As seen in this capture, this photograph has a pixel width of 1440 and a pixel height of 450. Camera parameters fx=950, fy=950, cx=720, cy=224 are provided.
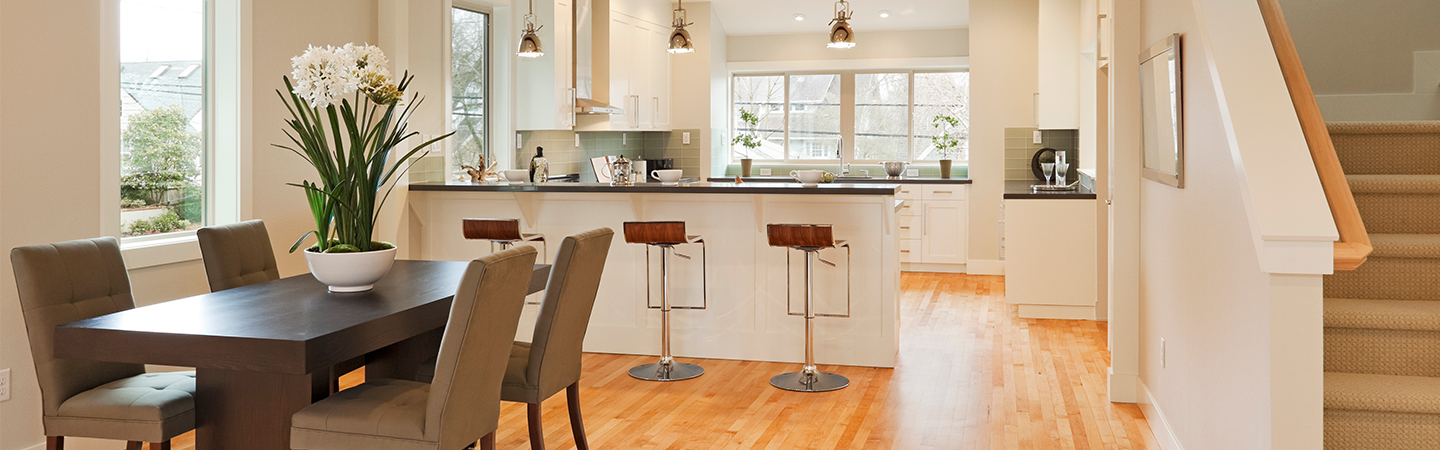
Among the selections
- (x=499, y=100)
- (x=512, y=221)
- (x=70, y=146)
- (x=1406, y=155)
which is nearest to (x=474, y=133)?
(x=499, y=100)

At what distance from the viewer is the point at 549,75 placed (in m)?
6.16

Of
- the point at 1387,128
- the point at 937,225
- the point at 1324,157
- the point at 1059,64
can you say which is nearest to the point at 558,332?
the point at 1324,157

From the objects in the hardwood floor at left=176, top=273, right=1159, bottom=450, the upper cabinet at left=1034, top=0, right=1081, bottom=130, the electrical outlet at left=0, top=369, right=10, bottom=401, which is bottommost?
the hardwood floor at left=176, top=273, right=1159, bottom=450

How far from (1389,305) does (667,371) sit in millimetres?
2972

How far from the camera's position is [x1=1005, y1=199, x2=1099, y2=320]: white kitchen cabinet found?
6070mm

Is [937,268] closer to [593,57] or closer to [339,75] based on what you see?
[593,57]

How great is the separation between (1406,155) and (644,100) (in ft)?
18.1

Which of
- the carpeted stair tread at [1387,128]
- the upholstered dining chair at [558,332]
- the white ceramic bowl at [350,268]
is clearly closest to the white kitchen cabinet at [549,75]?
the upholstered dining chair at [558,332]

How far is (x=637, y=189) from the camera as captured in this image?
5.00 meters

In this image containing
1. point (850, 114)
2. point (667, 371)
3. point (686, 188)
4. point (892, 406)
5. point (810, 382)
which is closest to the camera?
point (892, 406)

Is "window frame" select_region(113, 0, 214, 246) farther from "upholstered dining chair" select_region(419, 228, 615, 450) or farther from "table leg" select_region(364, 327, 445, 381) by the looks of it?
"upholstered dining chair" select_region(419, 228, 615, 450)

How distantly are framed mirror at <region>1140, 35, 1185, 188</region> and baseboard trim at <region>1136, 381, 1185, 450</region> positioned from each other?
0.88 meters

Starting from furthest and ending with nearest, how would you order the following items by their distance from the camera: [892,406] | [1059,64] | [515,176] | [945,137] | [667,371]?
1. [945,137]
2. [1059,64]
3. [515,176]
4. [667,371]
5. [892,406]

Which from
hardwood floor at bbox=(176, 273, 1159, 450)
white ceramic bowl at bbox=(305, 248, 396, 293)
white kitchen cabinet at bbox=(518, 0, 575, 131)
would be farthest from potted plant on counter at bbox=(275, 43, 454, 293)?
white kitchen cabinet at bbox=(518, 0, 575, 131)
